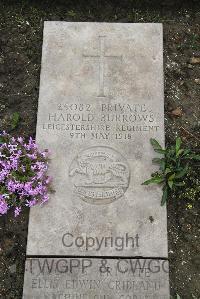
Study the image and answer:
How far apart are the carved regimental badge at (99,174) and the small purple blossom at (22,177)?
0.32m

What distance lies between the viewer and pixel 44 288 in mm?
4379

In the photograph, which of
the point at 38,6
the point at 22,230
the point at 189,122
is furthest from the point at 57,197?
the point at 38,6

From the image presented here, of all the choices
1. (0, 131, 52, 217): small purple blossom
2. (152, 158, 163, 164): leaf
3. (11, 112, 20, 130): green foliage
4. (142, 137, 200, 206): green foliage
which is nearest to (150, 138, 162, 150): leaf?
(142, 137, 200, 206): green foliage

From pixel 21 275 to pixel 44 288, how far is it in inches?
14.8

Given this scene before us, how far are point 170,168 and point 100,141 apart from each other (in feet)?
2.56

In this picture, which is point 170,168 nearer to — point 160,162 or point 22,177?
point 160,162

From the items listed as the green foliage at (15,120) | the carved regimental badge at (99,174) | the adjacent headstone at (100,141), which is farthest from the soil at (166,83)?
the carved regimental badge at (99,174)

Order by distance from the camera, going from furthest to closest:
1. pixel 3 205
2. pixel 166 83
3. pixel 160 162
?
1. pixel 166 83
2. pixel 160 162
3. pixel 3 205

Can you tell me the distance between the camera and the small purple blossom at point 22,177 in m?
4.64

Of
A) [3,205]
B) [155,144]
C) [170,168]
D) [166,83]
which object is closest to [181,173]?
[170,168]

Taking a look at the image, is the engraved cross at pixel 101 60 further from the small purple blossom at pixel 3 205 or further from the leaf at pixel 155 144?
the small purple blossom at pixel 3 205

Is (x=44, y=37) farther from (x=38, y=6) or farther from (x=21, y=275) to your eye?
(x=21, y=275)

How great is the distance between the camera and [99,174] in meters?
4.69

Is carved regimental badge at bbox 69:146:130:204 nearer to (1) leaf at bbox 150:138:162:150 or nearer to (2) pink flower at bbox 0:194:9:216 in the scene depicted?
(1) leaf at bbox 150:138:162:150
